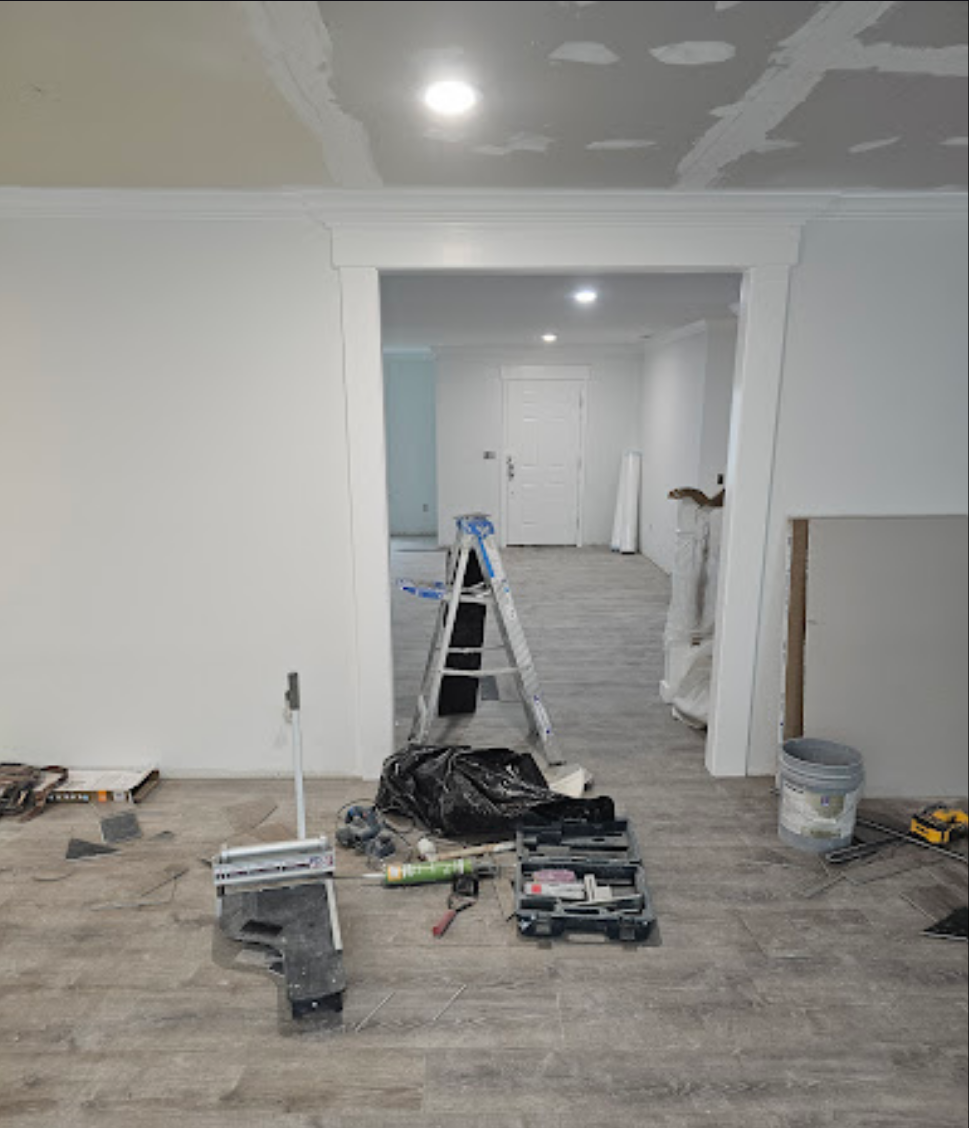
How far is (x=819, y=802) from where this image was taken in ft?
8.15

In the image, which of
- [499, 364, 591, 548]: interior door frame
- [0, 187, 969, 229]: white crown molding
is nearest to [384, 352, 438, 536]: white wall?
[499, 364, 591, 548]: interior door frame

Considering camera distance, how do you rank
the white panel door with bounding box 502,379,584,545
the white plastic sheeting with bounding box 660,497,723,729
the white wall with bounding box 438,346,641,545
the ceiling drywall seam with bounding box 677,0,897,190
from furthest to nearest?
the white panel door with bounding box 502,379,584,545 → the white wall with bounding box 438,346,641,545 → the white plastic sheeting with bounding box 660,497,723,729 → the ceiling drywall seam with bounding box 677,0,897,190

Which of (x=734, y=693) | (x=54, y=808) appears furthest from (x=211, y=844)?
(x=734, y=693)

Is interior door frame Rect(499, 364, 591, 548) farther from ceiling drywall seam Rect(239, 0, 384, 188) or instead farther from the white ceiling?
ceiling drywall seam Rect(239, 0, 384, 188)

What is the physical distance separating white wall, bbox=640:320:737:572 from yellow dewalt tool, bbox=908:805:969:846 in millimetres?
3054

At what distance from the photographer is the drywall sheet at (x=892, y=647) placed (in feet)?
8.88

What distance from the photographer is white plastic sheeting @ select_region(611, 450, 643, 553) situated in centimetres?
787

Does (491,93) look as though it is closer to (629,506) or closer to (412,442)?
(629,506)

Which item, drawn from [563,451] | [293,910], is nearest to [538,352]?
[563,451]

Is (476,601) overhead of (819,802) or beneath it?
overhead

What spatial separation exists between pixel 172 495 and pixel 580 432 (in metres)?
5.99

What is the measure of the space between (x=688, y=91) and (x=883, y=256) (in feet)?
4.40

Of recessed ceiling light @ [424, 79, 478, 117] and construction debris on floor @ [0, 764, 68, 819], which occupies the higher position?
recessed ceiling light @ [424, 79, 478, 117]

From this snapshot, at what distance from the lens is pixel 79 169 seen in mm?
2240
